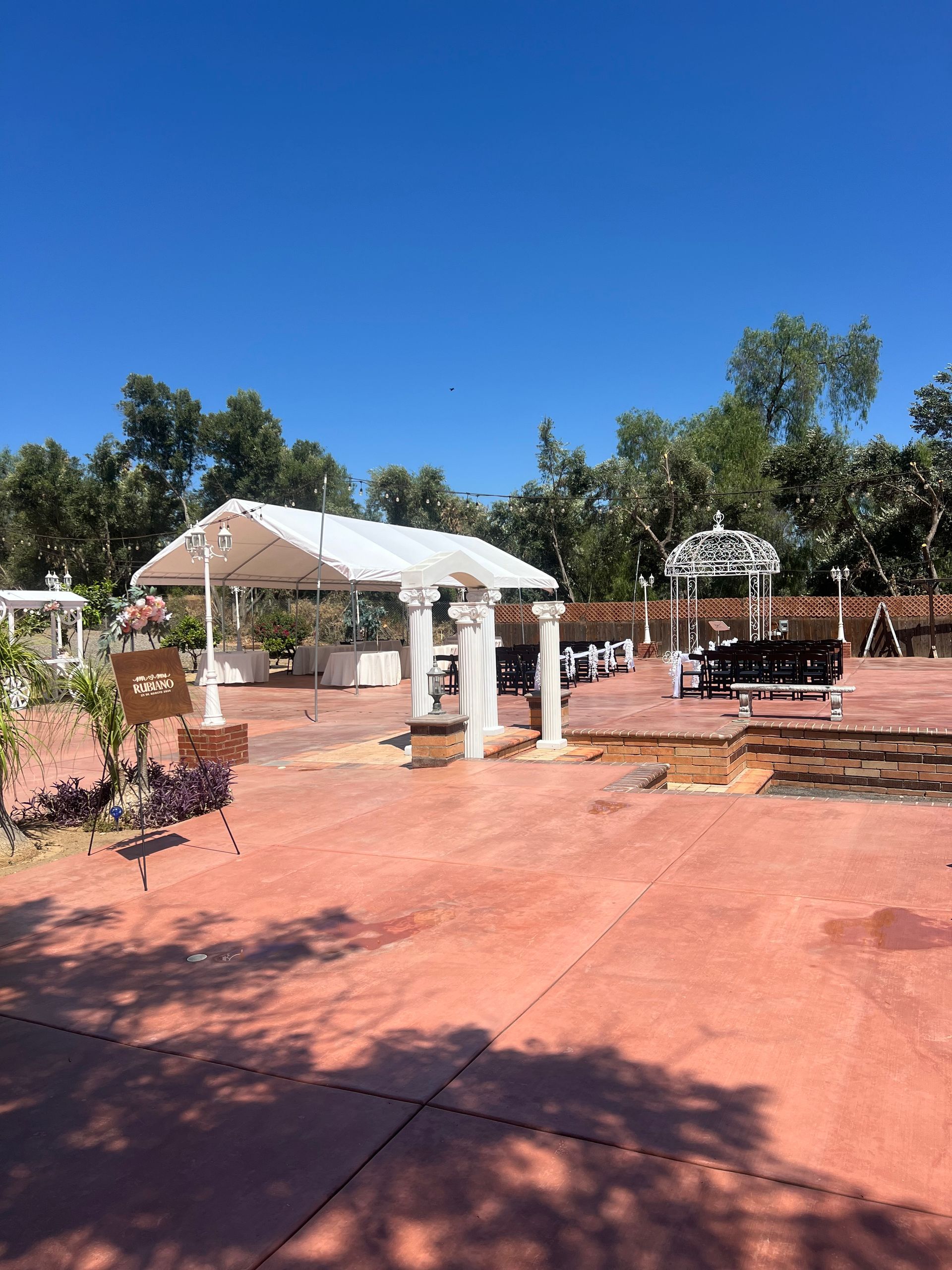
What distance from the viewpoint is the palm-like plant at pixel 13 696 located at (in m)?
5.92

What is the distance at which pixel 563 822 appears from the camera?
6.39 meters

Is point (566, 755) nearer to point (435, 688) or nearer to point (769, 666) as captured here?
point (435, 688)

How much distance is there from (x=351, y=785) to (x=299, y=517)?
11711 millimetres

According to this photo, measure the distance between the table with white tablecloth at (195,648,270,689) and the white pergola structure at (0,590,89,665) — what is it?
2.88m

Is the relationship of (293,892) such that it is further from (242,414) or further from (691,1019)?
(242,414)

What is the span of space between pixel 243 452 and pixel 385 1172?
139 feet

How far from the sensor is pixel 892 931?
409cm

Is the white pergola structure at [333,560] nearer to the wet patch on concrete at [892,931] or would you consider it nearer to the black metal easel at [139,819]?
the black metal easel at [139,819]

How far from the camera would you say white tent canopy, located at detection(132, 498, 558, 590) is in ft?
56.6

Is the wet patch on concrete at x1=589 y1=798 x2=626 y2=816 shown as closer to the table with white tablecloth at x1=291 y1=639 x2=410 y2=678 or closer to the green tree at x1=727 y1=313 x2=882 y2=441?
the table with white tablecloth at x1=291 y1=639 x2=410 y2=678

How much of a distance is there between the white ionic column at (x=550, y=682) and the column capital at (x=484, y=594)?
525 mm

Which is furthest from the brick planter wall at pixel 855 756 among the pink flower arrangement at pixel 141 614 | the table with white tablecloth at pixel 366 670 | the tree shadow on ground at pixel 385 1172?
the table with white tablecloth at pixel 366 670

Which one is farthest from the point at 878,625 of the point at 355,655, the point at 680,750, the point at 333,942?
the point at 333,942

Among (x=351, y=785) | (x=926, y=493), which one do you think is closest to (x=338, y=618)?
(x=926, y=493)
